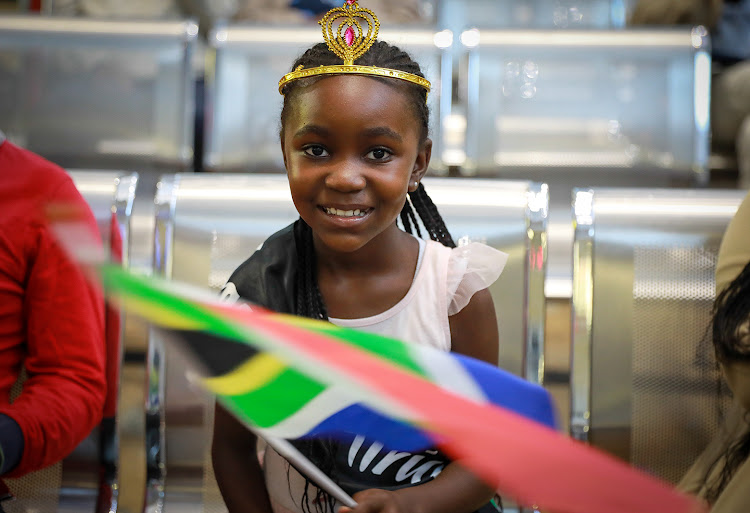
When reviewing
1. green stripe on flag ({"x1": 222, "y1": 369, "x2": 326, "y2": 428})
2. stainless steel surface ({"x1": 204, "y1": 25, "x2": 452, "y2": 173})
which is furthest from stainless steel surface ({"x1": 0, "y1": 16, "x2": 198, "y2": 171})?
green stripe on flag ({"x1": 222, "y1": 369, "x2": 326, "y2": 428})

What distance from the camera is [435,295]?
1189mm

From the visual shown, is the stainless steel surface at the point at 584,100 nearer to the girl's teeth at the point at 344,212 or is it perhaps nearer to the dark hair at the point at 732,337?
the dark hair at the point at 732,337

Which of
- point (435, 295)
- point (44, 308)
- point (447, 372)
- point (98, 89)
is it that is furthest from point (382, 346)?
point (98, 89)

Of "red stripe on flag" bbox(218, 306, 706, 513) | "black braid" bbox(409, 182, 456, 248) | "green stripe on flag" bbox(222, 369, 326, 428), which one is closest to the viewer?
"red stripe on flag" bbox(218, 306, 706, 513)

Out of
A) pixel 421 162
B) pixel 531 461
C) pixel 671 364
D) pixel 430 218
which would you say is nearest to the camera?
pixel 531 461

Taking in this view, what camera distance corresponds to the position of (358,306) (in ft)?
3.87

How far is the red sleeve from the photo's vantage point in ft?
4.01

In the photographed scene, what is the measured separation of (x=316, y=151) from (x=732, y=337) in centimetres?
66

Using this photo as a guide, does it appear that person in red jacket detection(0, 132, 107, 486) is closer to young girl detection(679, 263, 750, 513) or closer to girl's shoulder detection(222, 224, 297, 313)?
girl's shoulder detection(222, 224, 297, 313)

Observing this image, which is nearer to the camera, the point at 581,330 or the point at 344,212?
the point at 344,212

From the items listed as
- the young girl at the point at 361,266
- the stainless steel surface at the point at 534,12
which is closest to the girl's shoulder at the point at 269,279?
the young girl at the point at 361,266

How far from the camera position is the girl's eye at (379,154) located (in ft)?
3.51

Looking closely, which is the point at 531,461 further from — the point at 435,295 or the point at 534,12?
the point at 534,12

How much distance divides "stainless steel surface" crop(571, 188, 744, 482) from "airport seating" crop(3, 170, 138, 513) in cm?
80
